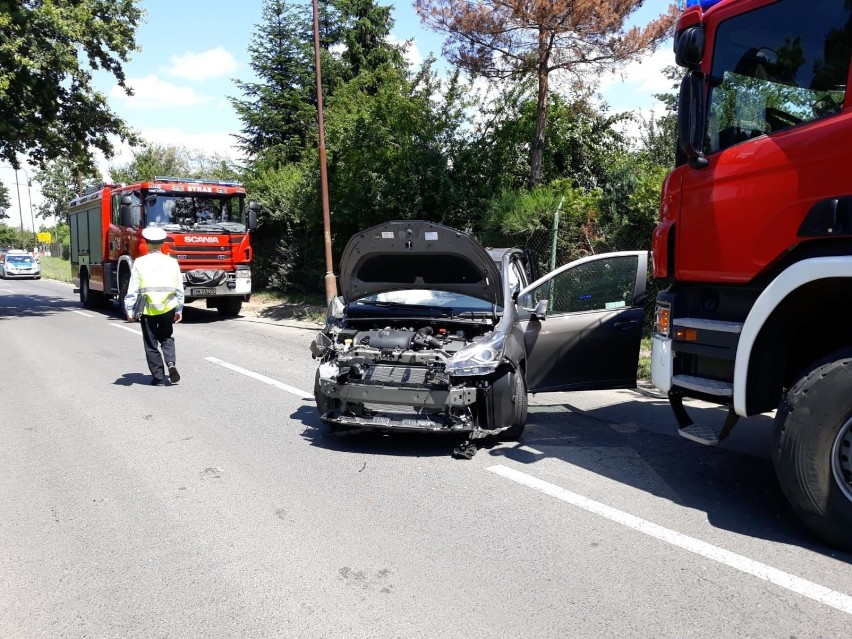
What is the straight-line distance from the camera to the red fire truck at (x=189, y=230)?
49.1 feet

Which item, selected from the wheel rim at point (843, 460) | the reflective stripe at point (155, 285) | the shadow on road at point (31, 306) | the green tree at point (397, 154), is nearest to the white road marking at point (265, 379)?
the reflective stripe at point (155, 285)

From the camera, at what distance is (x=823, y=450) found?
3602 millimetres

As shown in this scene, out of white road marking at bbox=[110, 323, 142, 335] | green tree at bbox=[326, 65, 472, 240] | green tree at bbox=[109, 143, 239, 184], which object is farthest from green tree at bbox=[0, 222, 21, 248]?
green tree at bbox=[326, 65, 472, 240]

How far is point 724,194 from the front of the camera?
4.16m

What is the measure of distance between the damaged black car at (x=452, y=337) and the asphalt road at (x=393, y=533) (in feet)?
1.22

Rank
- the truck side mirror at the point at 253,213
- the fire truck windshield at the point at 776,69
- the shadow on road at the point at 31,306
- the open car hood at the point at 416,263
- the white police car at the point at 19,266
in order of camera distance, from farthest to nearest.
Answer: the white police car at the point at 19,266, the shadow on road at the point at 31,306, the truck side mirror at the point at 253,213, the open car hood at the point at 416,263, the fire truck windshield at the point at 776,69

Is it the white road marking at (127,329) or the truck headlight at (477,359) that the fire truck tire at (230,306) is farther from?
the truck headlight at (477,359)

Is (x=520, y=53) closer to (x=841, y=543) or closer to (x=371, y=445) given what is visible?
(x=371, y=445)

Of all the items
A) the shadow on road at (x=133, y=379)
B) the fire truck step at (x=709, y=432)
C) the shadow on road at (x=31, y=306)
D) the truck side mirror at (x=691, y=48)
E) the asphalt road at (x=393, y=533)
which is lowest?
the asphalt road at (x=393, y=533)

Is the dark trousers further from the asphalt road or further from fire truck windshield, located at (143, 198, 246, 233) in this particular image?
fire truck windshield, located at (143, 198, 246, 233)

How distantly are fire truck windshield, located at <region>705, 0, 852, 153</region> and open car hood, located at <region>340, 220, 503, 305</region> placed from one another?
2168 millimetres

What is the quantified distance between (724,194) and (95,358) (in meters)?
9.48

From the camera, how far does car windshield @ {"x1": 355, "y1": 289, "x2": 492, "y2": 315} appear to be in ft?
20.5

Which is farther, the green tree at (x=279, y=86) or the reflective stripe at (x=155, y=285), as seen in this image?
the green tree at (x=279, y=86)
